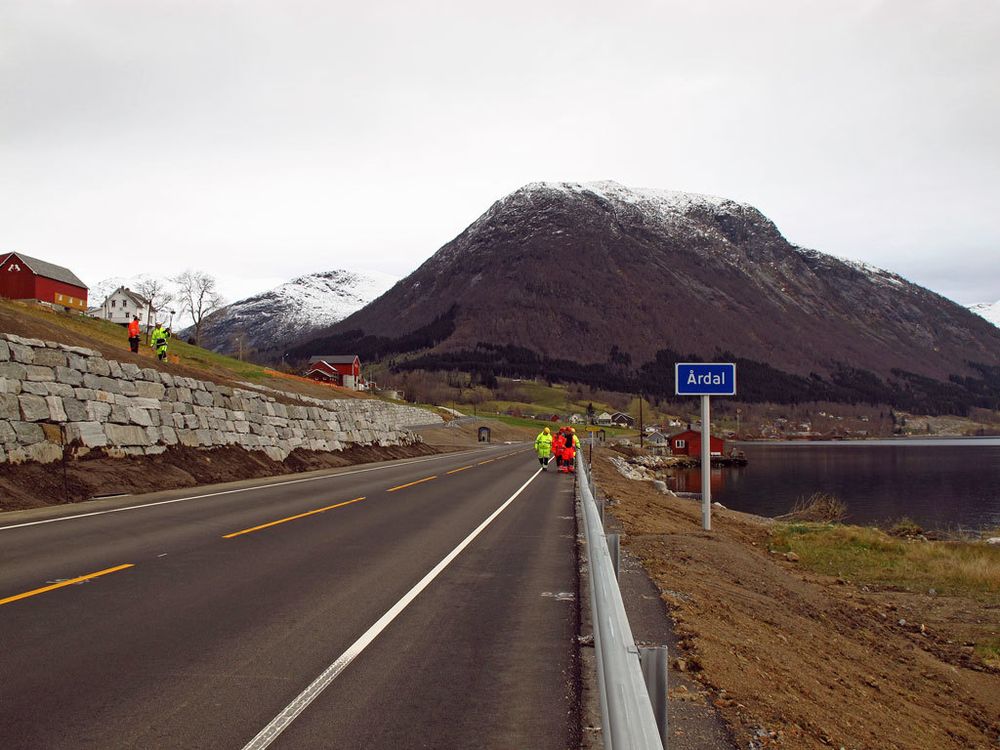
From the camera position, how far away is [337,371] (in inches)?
3669

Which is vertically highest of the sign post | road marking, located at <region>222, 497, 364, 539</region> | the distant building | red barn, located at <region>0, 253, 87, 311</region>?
red barn, located at <region>0, 253, 87, 311</region>

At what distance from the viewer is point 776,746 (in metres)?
4.35

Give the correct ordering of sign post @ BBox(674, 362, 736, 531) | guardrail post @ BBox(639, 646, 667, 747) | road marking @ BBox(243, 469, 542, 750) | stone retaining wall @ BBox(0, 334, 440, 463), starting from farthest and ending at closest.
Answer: stone retaining wall @ BBox(0, 334, 440, 463) → sign post @ BBox(674, 362, 736, 531) → road marking @ BBox(243, 469, 542, 750) → guardrail post @ BBox(639, 646, 667, 747)

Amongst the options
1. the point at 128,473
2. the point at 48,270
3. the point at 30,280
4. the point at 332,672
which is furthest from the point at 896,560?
the point at 48,270

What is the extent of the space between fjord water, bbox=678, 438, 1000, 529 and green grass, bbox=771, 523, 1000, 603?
52.3 feet

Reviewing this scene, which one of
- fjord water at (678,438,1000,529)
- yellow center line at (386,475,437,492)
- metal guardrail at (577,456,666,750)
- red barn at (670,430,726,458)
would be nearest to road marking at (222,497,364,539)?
yellow center line at (386,475,437,492)

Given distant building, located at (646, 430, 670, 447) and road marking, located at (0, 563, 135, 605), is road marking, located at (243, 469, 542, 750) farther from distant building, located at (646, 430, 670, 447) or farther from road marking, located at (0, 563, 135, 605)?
distant building, located at (646, 430, 670, 447)

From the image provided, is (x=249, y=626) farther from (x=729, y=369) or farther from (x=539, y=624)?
(x=729, y=369)

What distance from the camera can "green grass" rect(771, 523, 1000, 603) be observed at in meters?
15.1

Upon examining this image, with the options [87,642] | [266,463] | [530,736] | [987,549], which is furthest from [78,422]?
[987,549]

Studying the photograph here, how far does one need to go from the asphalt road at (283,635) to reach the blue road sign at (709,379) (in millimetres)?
5688

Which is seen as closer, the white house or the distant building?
the white house

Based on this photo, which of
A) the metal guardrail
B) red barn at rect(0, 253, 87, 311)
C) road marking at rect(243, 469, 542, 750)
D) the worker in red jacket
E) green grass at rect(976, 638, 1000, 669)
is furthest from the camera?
red barn at rect(0, 253, 87, 311)

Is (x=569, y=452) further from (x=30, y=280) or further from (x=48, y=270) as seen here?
(x=48, y=270)
